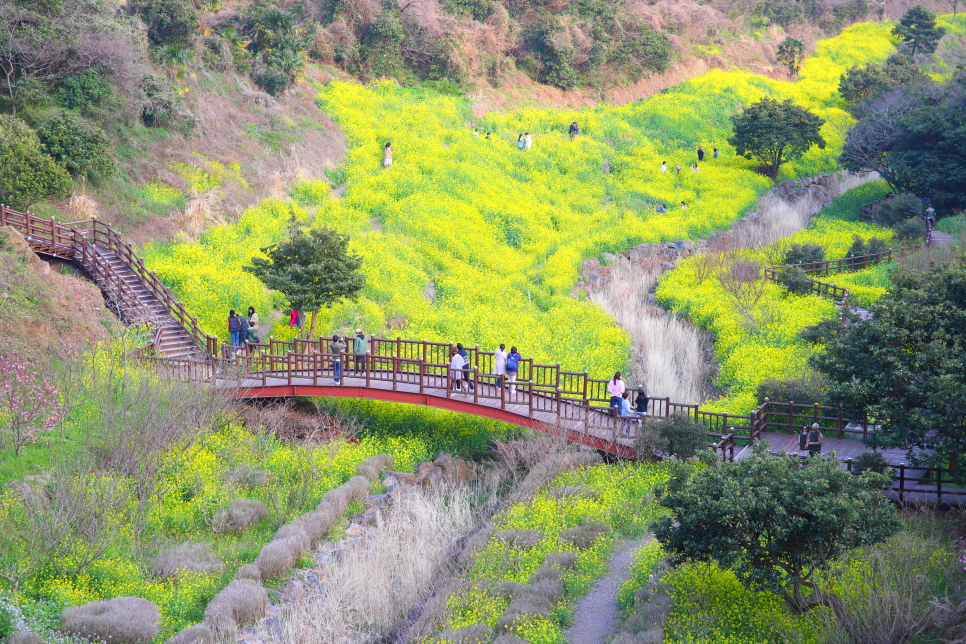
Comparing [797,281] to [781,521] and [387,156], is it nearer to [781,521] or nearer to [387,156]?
[387,156]

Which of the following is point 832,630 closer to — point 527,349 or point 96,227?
point 527,349

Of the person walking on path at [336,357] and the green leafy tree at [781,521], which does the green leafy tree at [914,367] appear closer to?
the green leafy tree at [781,521]

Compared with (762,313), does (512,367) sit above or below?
below

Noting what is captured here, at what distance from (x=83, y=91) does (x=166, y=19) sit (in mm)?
7455

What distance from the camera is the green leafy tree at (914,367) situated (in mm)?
17109

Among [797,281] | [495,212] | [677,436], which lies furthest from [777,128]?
[677,436]

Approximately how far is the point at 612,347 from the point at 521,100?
2923 centimetres

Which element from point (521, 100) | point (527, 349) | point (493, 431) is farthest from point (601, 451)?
point (521, 100)

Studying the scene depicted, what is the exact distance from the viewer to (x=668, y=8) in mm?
70562

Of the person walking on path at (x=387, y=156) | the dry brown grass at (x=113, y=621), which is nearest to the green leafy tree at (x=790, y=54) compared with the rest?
the person walking on path at (x=387, y=156)

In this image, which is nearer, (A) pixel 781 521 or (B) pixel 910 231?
(A) pixel 781 521

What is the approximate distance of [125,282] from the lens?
90.0ft

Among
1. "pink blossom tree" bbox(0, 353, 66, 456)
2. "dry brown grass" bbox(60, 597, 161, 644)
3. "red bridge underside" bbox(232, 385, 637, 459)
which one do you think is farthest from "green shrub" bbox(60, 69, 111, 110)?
"dry brown grass" bbox(60, 597, 161, 644)

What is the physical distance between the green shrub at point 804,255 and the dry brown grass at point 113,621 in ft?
96.5
